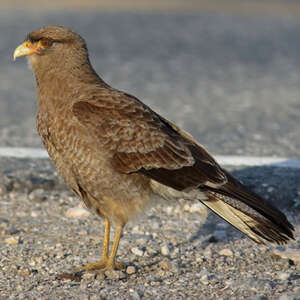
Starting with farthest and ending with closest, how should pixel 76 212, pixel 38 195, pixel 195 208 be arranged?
1. pixel 38 195
2. pixel 195 208
3. pixel 76 212

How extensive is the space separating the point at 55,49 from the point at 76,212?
4.95ft

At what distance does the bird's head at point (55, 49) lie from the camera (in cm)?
567

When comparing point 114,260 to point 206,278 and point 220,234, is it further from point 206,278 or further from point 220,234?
point 220,234

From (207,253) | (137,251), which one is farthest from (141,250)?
(207,253)

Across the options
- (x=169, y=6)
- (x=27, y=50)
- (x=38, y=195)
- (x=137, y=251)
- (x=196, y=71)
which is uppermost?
(x=27, y=50)

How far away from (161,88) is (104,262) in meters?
6.26

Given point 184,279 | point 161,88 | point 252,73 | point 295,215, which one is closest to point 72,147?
point 184,279

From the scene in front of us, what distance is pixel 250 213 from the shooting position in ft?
17.0

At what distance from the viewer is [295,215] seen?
20.9ft

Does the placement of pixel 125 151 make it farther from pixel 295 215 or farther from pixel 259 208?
pixel 295 215

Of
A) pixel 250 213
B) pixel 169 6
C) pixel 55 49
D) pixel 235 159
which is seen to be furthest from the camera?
pixel 169 6

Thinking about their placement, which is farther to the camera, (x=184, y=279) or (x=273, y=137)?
(x=273, y=137)

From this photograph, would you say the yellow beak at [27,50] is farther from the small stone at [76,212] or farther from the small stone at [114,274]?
the small stone at [114,274]

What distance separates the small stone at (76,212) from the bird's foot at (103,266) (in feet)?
3.52
